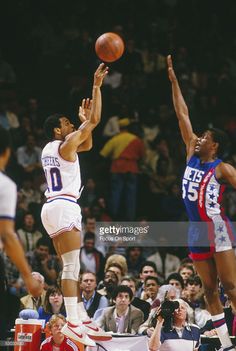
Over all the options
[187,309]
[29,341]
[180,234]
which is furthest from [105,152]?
[29,341]

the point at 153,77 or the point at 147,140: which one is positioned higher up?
the point at 153,77

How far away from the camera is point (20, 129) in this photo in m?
16.9

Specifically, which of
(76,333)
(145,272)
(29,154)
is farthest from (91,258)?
(76,333)

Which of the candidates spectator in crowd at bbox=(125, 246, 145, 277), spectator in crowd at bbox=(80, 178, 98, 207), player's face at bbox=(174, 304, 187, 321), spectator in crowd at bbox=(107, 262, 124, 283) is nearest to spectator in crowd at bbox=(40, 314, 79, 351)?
player's face at bbox=(174, 304, 187, 321)

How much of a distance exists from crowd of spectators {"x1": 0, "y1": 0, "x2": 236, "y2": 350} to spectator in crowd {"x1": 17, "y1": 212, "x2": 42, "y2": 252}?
2cm

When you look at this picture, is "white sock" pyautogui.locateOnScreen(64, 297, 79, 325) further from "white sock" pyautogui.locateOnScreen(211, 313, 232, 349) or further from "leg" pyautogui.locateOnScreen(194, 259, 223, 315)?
"white sock" pyautogui.locateOnScreen(211, 313, 232, 349)

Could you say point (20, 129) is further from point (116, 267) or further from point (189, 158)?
point (189, 158)

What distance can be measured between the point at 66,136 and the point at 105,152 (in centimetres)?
670

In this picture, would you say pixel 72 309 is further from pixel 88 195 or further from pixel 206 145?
pixel 88 195

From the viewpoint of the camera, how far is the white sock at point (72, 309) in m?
9.62

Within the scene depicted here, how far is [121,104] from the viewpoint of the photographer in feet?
57.5

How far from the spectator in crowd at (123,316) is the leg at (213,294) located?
1702 millimetres

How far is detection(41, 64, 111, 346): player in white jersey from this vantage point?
9.65m

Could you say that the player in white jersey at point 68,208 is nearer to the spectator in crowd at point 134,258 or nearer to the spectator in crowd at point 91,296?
the spectator in crowd at point 91,296
